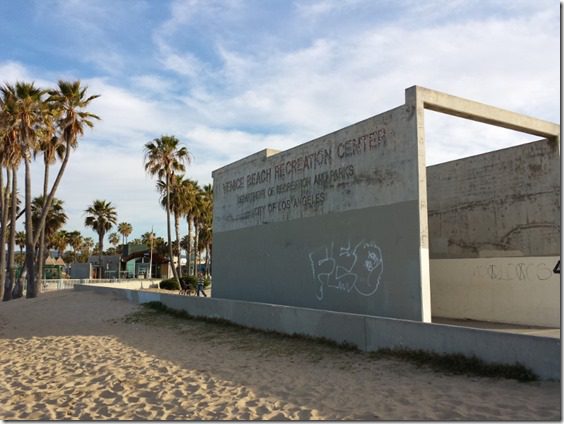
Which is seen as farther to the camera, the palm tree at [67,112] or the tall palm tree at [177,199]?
the tall palm tree at [177,199]

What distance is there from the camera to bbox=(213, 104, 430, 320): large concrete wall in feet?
35.2

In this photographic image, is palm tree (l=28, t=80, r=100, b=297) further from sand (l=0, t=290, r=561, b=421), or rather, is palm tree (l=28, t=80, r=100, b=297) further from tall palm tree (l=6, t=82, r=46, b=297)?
sand (l=0, t=290, r=561, b=421)

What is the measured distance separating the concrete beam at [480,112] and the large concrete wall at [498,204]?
2.81 ft

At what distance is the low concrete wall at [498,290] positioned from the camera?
1262cm

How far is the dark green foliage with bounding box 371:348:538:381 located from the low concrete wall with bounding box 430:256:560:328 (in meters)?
5.50

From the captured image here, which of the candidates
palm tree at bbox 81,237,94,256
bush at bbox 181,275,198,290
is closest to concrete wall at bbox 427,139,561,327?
bush at bbox 181,275,198,290

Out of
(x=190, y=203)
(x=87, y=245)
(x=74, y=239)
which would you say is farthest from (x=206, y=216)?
(x=87, y=245)

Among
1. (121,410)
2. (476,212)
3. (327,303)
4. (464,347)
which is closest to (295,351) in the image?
(327,303)

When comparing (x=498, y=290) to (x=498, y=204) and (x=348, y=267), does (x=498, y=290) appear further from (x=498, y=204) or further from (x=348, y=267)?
(x=348, y=267)

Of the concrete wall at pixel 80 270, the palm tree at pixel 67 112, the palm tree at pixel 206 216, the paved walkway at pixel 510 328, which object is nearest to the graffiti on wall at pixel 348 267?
the paved walkway at pixel 510 328

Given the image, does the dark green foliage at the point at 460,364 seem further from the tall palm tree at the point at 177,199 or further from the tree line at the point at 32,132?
the tall palm tree at the point at 177,199

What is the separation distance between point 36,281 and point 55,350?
785 inches

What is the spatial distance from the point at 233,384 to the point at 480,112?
812 centimetres

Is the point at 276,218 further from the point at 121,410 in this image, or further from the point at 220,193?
the point at 121,410
